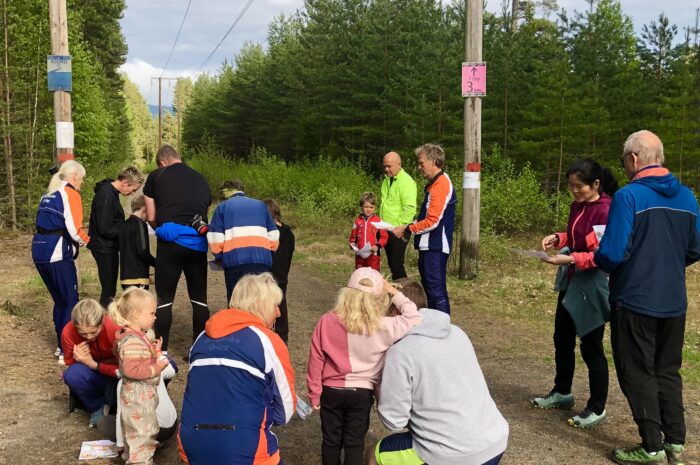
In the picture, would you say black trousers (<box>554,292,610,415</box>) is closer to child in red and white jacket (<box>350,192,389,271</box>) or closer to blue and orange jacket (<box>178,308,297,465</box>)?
blue and orange jacket (<box>178,308,297,465</box>)

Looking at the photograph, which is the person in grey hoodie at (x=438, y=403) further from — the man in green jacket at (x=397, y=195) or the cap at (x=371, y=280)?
the man in green jacket at (x=397, y=195)

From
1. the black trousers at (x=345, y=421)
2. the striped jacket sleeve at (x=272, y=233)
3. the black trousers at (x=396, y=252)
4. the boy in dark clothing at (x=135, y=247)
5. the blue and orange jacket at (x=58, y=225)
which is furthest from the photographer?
the black trousers at (x=396, y=252)

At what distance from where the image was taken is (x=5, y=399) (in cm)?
514

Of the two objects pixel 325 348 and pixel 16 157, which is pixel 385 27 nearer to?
pixel 16 157

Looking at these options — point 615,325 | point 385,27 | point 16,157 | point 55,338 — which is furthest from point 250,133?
point 615,325

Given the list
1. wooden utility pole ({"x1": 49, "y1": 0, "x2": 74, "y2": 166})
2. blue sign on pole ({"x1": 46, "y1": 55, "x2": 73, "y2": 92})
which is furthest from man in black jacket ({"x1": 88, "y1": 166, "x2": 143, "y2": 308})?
blue sign on pole ({"x1": 46, "y1": 55, "x2": 73, "y2": 92})

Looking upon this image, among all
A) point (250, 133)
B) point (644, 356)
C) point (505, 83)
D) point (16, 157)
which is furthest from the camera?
point (250, 133)

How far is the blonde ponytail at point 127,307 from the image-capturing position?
3.93 metres

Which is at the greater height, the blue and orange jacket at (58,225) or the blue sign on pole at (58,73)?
the blue sign on pole at (58,73)

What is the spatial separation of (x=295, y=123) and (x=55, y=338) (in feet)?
93.8

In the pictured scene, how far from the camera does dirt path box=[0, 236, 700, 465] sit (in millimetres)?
4211

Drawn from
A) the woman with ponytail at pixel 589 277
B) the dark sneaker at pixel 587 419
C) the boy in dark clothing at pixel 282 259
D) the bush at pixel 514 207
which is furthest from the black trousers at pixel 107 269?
the bush at pixel 514 207

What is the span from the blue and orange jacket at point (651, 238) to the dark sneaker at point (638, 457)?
0.86m

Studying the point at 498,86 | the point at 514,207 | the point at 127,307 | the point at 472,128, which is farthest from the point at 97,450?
the point at 498,86
